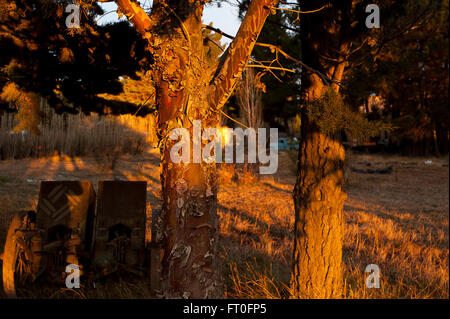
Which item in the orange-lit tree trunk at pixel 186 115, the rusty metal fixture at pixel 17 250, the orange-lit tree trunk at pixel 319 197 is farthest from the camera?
the orange-lit tree trunk at pixel 319 197

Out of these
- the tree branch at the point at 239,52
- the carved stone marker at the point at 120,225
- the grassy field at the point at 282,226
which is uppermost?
the tree branch at the point at 239,52

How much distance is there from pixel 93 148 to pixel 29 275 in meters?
10.3

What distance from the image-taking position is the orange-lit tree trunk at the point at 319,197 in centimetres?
264

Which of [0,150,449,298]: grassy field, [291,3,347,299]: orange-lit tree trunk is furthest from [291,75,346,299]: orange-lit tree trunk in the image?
[0,150,449,298]: grassy field

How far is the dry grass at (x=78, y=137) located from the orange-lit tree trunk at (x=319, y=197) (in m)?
5.35

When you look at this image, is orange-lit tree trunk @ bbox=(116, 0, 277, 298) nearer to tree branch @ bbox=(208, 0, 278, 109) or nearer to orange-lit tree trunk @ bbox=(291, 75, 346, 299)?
tree branch @ bbox=(208, 0, 278, 109)

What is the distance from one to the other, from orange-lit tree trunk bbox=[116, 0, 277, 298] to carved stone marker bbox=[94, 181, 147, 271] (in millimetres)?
972

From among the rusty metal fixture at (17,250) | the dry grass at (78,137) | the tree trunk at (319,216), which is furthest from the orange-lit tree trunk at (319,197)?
the dry grass at (78,137)

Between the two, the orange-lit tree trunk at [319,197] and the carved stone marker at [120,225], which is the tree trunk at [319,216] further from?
the carved stone marker at [120,225]

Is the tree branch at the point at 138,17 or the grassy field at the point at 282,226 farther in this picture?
the grassy field at the point at 282,226

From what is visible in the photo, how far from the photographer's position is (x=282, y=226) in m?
5.79

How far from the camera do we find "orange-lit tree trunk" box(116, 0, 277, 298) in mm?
2135

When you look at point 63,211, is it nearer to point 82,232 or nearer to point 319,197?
point 82,232

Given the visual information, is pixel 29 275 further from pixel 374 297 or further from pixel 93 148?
pixel 93 148
